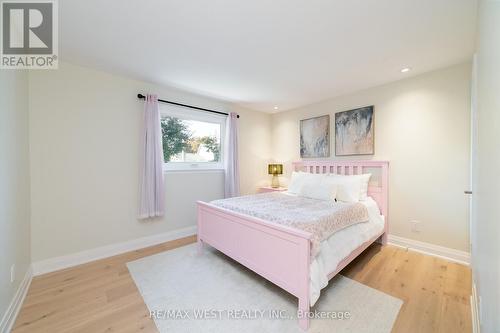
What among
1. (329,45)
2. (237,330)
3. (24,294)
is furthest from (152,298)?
(329,45)

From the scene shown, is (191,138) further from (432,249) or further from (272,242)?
(432,249)

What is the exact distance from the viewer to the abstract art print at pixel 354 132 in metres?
3.02

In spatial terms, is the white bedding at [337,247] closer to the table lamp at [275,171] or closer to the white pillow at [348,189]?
the white pillow at [348,189]

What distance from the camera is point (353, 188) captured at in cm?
271

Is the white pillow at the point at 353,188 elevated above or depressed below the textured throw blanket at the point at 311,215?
above

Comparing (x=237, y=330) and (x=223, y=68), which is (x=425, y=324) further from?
(x=223, y=68)

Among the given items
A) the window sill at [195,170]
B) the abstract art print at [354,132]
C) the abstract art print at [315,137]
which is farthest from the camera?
the abstract art print at [315,137]

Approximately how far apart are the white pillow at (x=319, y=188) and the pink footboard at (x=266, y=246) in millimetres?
1306

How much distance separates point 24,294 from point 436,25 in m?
4.29

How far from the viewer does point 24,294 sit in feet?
5.77

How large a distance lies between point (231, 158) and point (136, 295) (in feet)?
7.93

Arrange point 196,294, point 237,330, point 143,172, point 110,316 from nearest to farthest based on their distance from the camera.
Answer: point 237,330 < point 110,316 < point 196,294 < point 143,172

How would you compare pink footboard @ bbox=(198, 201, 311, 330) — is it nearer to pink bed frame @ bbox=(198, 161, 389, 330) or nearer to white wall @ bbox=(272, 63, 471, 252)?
pink bed frame @ bbox=(198, 161, 389, 330)

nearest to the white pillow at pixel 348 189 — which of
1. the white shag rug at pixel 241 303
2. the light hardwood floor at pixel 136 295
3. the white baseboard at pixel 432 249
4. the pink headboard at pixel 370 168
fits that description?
the pink headboard at pixel 370 168
